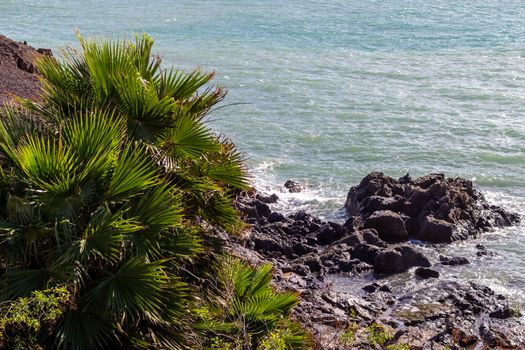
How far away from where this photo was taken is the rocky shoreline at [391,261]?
14.3 meters

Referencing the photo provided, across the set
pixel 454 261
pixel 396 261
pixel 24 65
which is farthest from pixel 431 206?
pixel 24 65

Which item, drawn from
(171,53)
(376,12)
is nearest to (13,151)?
(171,53)

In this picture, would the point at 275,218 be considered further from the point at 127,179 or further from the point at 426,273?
the point at 127,179

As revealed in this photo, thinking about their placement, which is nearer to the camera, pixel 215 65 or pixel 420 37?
pixel 215 65

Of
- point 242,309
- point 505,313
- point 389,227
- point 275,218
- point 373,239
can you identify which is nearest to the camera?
point 242,309

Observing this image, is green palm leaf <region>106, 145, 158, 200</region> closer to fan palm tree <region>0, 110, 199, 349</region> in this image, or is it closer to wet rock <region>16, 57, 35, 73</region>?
fan palm tree <region>0, 110, 199, 349</region>

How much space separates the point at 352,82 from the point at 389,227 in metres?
18.0

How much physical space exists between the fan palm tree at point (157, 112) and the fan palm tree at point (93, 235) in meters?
0.61

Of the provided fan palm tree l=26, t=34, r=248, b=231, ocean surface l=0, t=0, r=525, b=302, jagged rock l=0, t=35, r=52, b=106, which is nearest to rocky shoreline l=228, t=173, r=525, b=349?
ocean surface l=0, t=0, r=525, b=302

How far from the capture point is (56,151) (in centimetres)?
871

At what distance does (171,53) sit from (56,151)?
112 ft

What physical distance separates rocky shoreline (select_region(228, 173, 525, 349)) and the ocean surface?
664 mm

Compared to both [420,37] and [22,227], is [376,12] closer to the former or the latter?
[420,37]

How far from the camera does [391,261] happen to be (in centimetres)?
1720
